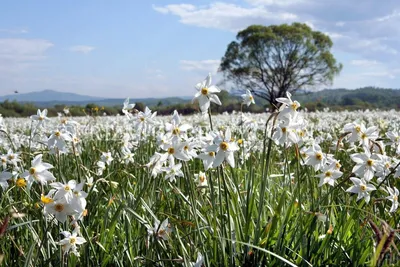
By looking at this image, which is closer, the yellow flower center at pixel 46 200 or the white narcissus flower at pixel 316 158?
the yellow flower center at pixel 46 200

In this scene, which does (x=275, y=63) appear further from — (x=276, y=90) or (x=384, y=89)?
(x=384, y=89)

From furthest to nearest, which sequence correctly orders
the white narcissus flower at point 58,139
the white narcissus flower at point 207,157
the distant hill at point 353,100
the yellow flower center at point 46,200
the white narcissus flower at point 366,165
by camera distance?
the distant hill at point 353,100 < the white narcissus flower at point 58,139 < the white narcissus flower at point 366,165 < the white narcissus flower at point 207,157 < the yellow flower center at point 46,200

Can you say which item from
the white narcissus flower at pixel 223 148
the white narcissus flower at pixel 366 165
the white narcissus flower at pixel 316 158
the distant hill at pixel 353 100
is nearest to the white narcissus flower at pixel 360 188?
the white narcissus flower at pixel 366 165

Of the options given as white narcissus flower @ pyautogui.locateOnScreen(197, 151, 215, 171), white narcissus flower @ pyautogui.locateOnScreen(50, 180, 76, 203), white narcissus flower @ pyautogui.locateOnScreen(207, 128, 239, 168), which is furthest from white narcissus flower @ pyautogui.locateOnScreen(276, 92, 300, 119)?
white narcissus flower @ pyautogui.locateOnScreen(50, 180, 76, 203)

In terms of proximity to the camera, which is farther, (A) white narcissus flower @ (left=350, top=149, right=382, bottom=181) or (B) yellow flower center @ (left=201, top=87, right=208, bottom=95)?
(A) white narcissus flower @ (left=350, top=149, right=382, bottom=181)

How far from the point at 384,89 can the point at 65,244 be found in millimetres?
84208

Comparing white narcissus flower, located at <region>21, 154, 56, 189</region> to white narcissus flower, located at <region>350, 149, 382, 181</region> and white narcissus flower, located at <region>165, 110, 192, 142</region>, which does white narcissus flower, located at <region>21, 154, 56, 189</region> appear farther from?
white narcissus flower, located at <region>350, 149, 382, 181</region>

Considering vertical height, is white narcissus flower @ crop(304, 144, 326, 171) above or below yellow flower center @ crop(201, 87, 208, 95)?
below

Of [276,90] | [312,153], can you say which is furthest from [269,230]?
[276,90]

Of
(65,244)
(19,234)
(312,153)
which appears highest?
(312,153)

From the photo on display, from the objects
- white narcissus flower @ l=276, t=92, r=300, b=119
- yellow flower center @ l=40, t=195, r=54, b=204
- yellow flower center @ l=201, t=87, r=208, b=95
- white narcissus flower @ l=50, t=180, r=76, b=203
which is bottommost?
yellow flower center @ l=40, t=195, r=54, b=204

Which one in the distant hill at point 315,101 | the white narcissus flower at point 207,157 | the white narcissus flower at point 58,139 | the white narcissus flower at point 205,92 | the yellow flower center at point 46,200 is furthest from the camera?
the distant hill at point 315,101

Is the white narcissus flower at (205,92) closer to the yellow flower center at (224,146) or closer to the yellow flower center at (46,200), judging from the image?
the yellow flower center at (224,146)

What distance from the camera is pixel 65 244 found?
2.71 metres
